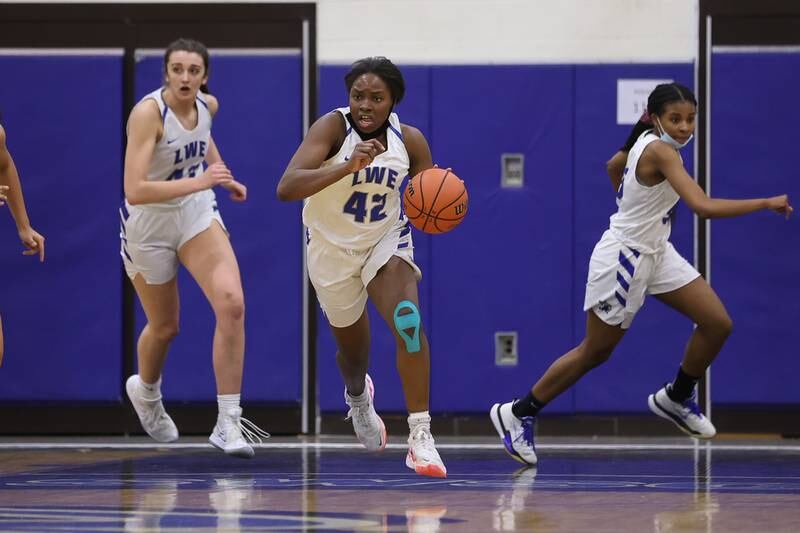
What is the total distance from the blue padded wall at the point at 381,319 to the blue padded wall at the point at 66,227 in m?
1.24

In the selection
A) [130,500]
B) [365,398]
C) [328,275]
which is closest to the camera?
[130,500]

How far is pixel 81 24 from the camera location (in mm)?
8906

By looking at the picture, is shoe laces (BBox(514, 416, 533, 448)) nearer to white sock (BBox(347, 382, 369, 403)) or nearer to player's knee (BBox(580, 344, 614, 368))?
player's knee (BBox(580, 344, 614, 368))

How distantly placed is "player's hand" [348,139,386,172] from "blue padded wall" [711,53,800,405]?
12.3ft

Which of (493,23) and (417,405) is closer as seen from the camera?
(417,405)

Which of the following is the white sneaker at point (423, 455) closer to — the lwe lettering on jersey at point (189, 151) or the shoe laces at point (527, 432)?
the shoe laces at point (527, 432)

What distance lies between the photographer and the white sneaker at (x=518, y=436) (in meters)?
6.64

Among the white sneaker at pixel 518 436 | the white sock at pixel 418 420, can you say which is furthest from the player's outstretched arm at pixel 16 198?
the white sneaker at pixel 518 436

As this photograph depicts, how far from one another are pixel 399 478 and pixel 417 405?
443 millimetres

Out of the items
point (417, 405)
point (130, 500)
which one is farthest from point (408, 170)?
point (130, 500)

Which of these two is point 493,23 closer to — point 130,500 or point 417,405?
point 417,405

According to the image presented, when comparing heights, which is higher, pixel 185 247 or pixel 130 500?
pixel 185 247

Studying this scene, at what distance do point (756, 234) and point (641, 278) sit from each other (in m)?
2.30

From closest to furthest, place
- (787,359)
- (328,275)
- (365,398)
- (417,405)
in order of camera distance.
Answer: (417,405) → (328,275) → (365,398) → (787,359)
